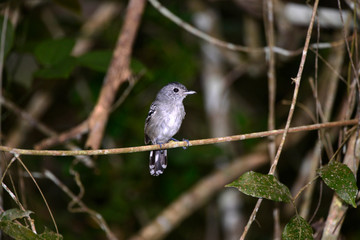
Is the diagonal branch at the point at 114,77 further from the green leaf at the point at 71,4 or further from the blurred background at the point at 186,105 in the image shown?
the green leaf at the point at 71,4

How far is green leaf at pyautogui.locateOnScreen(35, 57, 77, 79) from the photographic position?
3396mm

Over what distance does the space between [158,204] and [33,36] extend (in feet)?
9.91

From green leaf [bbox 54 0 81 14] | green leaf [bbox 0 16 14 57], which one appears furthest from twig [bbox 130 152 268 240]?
green leaf [bbox 54 0 81 14]

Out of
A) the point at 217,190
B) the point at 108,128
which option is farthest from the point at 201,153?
the point at 108,128

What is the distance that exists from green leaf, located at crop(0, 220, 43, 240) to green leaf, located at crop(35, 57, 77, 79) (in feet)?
5.16

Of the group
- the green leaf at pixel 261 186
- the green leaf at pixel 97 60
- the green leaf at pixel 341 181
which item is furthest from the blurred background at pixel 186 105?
the green leaf at pixel 261 186

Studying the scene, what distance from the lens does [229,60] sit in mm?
6188

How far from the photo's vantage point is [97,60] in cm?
381

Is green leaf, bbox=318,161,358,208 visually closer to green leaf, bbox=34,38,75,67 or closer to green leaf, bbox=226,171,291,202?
green leaf, bbox=226,171,291,202

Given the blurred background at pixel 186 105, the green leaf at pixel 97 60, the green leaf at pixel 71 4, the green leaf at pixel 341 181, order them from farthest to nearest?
1. the blurred background at pixel 186 105
2. the green leaf at pixel 71 4
3. the green leaf at pixel 97 60
4. the green leaf at pixel 341 181

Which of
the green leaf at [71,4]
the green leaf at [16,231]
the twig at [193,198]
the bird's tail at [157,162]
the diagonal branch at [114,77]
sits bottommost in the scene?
the twig at [193,198]

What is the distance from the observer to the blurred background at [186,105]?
16.5ft

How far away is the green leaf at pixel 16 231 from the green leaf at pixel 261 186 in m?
1.02

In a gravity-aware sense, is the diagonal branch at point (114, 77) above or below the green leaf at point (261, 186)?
above
